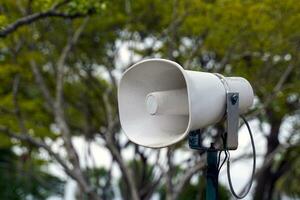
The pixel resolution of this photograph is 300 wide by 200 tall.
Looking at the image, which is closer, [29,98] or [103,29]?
[103,29]

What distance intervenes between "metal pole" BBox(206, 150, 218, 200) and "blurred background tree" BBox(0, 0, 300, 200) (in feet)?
11.6

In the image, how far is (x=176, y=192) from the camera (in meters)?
8.39

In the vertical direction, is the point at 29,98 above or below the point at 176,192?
above

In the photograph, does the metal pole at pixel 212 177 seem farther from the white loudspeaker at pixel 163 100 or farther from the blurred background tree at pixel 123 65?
the blurred background tree at pixel 123 65

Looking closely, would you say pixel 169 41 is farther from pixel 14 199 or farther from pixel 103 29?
pixel 14 199

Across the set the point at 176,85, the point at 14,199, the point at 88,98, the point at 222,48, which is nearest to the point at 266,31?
the point at 222,48

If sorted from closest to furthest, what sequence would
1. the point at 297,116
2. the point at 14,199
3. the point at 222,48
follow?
the point at 222,48, the point at 297,116, the point at 14,199

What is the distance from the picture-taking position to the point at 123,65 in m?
9.88

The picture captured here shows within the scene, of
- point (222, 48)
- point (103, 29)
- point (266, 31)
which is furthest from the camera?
point (103, 29)

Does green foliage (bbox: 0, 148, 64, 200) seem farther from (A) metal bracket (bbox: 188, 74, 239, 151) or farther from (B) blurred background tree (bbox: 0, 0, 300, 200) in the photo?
(A) metal bracket (bbox: 188, 74, 239, 151)

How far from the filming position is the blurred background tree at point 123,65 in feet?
26.3

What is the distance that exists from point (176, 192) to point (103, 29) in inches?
112

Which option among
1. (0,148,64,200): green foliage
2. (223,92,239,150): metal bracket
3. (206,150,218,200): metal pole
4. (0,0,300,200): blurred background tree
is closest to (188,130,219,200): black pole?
(206,150,218,200): metal pole

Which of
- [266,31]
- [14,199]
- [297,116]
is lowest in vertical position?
[14,199]
